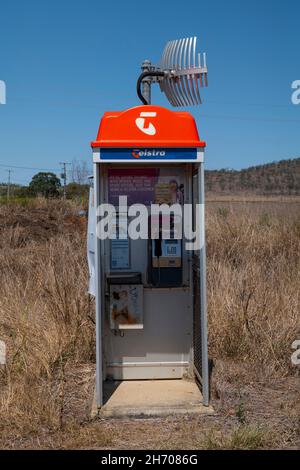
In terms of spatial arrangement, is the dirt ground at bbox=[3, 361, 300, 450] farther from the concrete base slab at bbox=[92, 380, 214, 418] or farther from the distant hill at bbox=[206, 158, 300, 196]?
the distant hill at bbox=[206, 158, 300, 196]

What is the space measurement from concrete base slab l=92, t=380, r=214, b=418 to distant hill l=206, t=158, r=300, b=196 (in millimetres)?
31616

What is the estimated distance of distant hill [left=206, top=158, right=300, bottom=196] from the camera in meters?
38.0

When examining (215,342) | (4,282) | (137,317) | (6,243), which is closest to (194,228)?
(137,317)

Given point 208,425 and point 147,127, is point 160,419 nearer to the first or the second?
point 208,425

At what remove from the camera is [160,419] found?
13.9ft

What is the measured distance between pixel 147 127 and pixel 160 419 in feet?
7.12

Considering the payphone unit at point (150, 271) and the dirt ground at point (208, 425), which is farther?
the payphone unit at point (150, 271)

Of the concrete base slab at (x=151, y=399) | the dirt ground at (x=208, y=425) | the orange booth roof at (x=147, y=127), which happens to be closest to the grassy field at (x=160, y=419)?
the dirt ground at (x=208, y=425)

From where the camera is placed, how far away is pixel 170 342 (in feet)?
16.8

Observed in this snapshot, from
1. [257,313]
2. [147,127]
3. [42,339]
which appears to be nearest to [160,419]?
[42,339]

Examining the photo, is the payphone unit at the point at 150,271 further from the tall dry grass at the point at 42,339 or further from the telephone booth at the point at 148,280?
the tall dry grass at the point at 42,339

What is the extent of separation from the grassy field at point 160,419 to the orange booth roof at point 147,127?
1.97 m

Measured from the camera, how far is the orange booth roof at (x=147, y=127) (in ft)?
14.3
